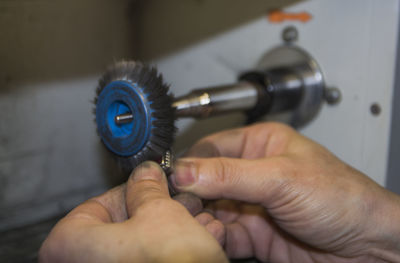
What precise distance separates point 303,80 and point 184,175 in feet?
0.96

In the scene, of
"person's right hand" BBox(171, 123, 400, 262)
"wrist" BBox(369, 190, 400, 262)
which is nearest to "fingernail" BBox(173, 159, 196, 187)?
"person's right hand" BBox(171, 123, 400, 262)

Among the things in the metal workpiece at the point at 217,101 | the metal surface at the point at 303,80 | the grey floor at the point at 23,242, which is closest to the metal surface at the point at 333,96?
the metal surface at the point at 303,80

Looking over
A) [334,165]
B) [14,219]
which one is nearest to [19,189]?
[14,219]

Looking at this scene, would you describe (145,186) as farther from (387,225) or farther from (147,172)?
(387,225)

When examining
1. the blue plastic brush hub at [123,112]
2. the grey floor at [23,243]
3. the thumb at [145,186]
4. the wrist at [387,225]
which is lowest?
the grey floor at [23,243]

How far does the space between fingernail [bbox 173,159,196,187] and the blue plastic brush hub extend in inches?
2.9

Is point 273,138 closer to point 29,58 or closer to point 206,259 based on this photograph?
point 206,259

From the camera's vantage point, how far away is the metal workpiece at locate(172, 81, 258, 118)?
49 cm

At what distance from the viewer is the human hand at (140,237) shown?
12.9 inches

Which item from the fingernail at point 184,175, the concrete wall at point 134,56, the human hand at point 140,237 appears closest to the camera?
the human hand at point 140,237

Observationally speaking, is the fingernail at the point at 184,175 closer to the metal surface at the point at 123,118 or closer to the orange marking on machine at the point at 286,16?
the metal surface at the point at 123,118

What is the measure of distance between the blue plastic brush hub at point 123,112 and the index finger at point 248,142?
0.19 m

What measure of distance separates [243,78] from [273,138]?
0.12 metres

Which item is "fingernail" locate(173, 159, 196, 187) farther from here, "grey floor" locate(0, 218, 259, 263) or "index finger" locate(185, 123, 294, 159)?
"grey floor" locate(0, 218, 259, 263)
